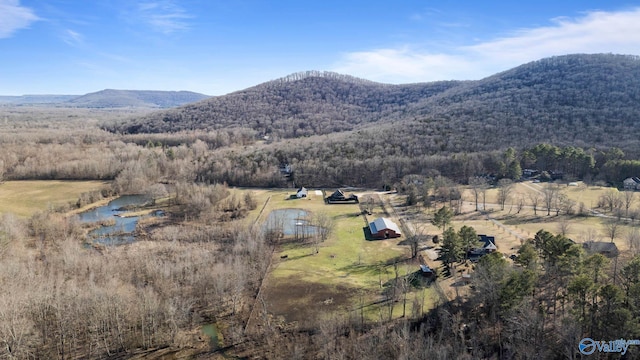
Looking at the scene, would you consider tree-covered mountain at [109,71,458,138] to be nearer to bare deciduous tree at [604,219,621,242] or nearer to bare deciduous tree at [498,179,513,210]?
bare deciduous tree at [498,179,513,210]

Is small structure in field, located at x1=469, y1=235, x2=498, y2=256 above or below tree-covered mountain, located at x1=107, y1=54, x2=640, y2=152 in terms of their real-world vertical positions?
below

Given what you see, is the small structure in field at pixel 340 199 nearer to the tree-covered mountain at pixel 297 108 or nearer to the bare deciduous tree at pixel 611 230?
the bare deciduous tree at pixel 611 230

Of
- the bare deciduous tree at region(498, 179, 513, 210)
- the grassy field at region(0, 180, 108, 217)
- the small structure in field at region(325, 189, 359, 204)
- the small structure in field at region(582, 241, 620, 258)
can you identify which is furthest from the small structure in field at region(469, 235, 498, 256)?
the grassy field at region(0, 180, 108, 217)

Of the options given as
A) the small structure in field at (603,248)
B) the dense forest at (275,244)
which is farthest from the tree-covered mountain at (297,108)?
the small structure in field at (603,248)

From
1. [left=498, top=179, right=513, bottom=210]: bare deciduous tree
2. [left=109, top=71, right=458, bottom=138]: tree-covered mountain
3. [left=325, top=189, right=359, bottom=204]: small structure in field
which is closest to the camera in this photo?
[left=498, top=179, right=513, bottom=210]: bare deciduous tree

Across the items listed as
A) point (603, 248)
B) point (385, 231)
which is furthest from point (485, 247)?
point (385, 231)

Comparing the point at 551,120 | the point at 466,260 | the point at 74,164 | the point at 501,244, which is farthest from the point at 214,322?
the point at 551,120

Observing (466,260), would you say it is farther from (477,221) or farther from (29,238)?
(29,238)
